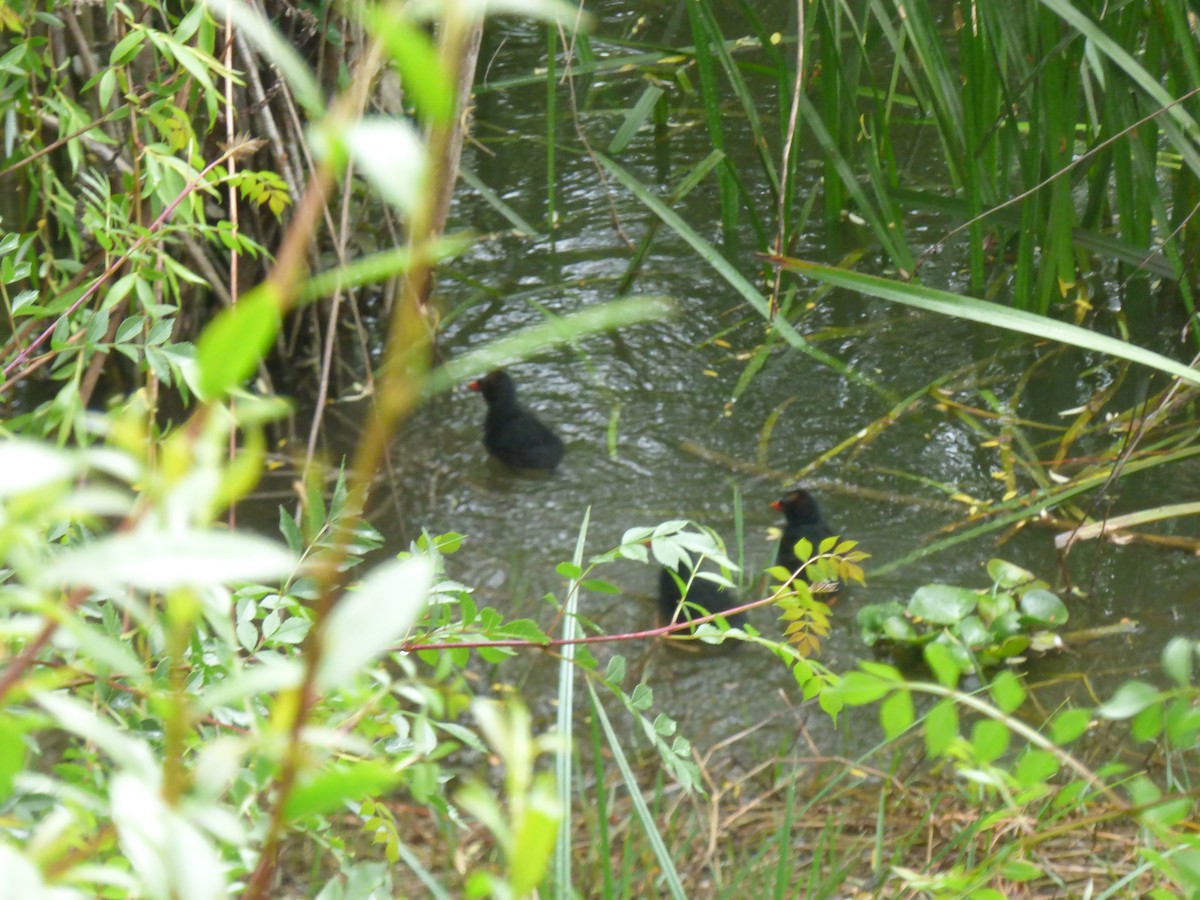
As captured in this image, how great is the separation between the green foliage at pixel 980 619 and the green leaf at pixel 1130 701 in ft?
7.31

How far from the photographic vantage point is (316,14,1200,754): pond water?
135 inches

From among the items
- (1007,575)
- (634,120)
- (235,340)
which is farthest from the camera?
(634,120)

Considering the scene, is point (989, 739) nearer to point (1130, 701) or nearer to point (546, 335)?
point (1130, 701)

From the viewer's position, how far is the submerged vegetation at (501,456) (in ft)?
1.61

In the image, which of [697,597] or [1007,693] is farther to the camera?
[697,597]

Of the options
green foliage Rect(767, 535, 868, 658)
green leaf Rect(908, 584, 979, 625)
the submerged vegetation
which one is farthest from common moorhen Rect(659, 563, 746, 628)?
green foliage Rect(767, 535, 868, 658)

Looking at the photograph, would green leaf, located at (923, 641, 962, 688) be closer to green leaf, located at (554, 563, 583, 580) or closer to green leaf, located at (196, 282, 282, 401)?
green leaf, located at (554, 563, 583, 580)

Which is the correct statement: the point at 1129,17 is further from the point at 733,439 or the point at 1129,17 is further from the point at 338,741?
the point at 338,741

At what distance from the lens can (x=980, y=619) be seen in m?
3.32

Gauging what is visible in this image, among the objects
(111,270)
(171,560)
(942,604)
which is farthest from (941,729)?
(942,604)

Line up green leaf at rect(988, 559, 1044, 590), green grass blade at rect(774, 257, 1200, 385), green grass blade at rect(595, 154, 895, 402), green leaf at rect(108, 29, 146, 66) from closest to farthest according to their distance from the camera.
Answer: green leaf at rect(108, 29, 146, 66) → green grass blade at rect(774, 257, 1200, 385) → green grass blade at rect(595, 154, 895, 402) → green leaf at rect(988, 559, 1044, 590)

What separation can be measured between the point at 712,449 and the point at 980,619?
1158 mm

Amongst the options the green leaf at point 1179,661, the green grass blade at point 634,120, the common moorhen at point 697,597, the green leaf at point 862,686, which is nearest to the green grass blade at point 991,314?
the green leaf at point 1179,661

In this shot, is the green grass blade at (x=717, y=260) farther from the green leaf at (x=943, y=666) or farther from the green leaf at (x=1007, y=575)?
the green leaf at (x=943, y=666)
